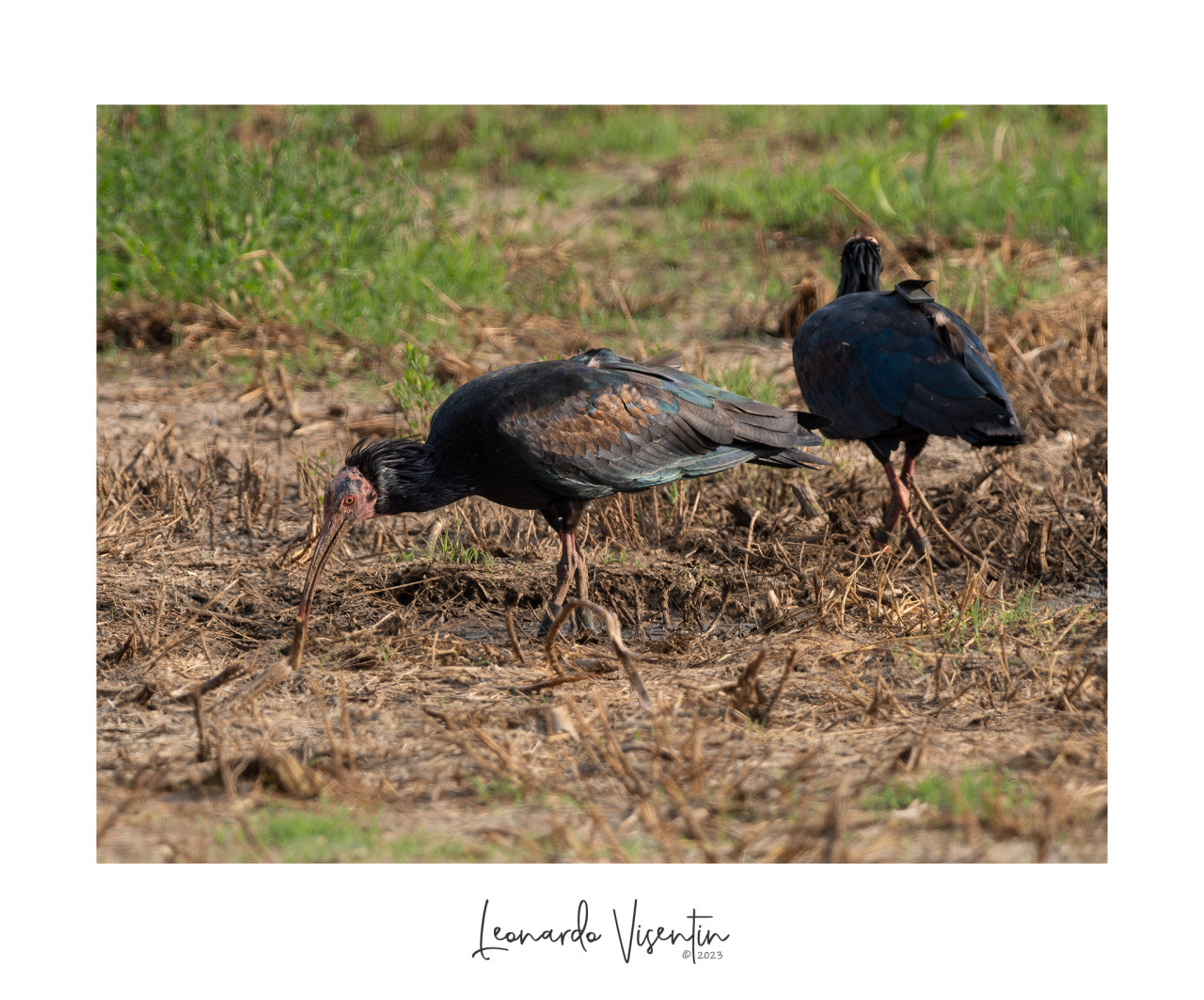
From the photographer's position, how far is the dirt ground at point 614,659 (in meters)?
3.96

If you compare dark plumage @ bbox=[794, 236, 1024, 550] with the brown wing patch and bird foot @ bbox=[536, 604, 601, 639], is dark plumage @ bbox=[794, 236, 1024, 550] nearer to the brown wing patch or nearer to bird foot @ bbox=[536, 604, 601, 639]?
the brown wing patch

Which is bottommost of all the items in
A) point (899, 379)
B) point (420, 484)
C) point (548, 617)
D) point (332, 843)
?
point (332, 843)

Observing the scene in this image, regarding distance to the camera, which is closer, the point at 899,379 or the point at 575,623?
the point at 575,623

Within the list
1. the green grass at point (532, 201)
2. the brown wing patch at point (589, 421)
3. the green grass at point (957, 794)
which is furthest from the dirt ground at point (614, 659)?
the green grass at point (532, 201)

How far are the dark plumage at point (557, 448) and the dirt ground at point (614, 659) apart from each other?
49cm

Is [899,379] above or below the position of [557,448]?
above

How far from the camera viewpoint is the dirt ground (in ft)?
13.0

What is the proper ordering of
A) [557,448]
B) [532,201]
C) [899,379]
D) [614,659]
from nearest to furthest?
[614,659]
[557,448]
[899,379]
[532,201]

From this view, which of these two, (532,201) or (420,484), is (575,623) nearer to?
(420,484)

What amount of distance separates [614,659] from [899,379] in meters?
1.82

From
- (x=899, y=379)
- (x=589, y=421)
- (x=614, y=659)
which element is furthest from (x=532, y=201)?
(x=614, y=659)

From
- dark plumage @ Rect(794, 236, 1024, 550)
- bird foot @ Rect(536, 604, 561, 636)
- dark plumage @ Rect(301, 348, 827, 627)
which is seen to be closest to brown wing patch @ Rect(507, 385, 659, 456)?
dark plumage @ Rect(301, 348, 827, 627)

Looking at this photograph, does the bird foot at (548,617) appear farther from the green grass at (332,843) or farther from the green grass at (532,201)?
the green grass at (532,201)

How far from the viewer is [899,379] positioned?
5.86 meters
